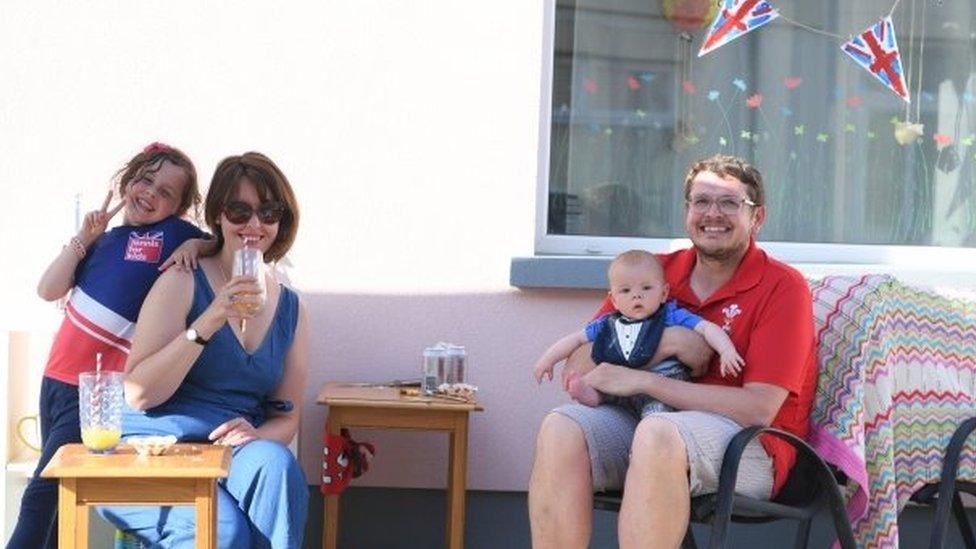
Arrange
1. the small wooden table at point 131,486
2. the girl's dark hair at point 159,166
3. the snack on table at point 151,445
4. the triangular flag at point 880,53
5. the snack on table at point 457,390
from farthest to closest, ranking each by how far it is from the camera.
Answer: the triangular flag at point 880,53
the snack on table at point 457,390
the girl's dark hair at point 159,166
the snack on table at point 151,445
the small wooden table at point 131,486

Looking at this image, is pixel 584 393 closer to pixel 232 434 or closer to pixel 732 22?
pixel 232 434

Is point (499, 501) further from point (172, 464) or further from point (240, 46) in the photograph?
point (172, 464)

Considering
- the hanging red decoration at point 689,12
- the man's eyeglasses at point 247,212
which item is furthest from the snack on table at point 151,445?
the hanging red decoration at point 689,12

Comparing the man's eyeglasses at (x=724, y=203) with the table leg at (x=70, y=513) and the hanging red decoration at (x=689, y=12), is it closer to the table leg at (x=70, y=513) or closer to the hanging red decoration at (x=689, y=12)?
the hanging red decoration at (x=689, y=12)

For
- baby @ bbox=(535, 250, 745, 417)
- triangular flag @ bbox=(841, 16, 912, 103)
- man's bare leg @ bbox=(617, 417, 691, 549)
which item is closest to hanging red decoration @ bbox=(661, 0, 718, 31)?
triangular flag @ bbox=(841, 16, 912, 103)

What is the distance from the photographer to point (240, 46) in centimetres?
535

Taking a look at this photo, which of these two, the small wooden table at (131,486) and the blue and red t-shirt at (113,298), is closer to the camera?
the small wooden table at (131,486)

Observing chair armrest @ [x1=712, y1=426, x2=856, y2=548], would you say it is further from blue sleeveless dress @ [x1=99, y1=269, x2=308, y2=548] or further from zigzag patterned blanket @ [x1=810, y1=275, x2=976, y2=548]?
blue sleeveless dress @ [x1=99, y1=269, x2=308, y2=548]

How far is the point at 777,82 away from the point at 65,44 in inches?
89.8

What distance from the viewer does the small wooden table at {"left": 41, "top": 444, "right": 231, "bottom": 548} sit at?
11.8 ft

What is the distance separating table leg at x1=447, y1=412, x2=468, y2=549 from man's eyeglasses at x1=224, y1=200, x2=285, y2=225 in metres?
0.95

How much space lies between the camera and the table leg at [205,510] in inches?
144

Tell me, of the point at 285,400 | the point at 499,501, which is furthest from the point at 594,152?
the point at 285,400

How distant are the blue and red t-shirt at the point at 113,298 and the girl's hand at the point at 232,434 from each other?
1.72ft
